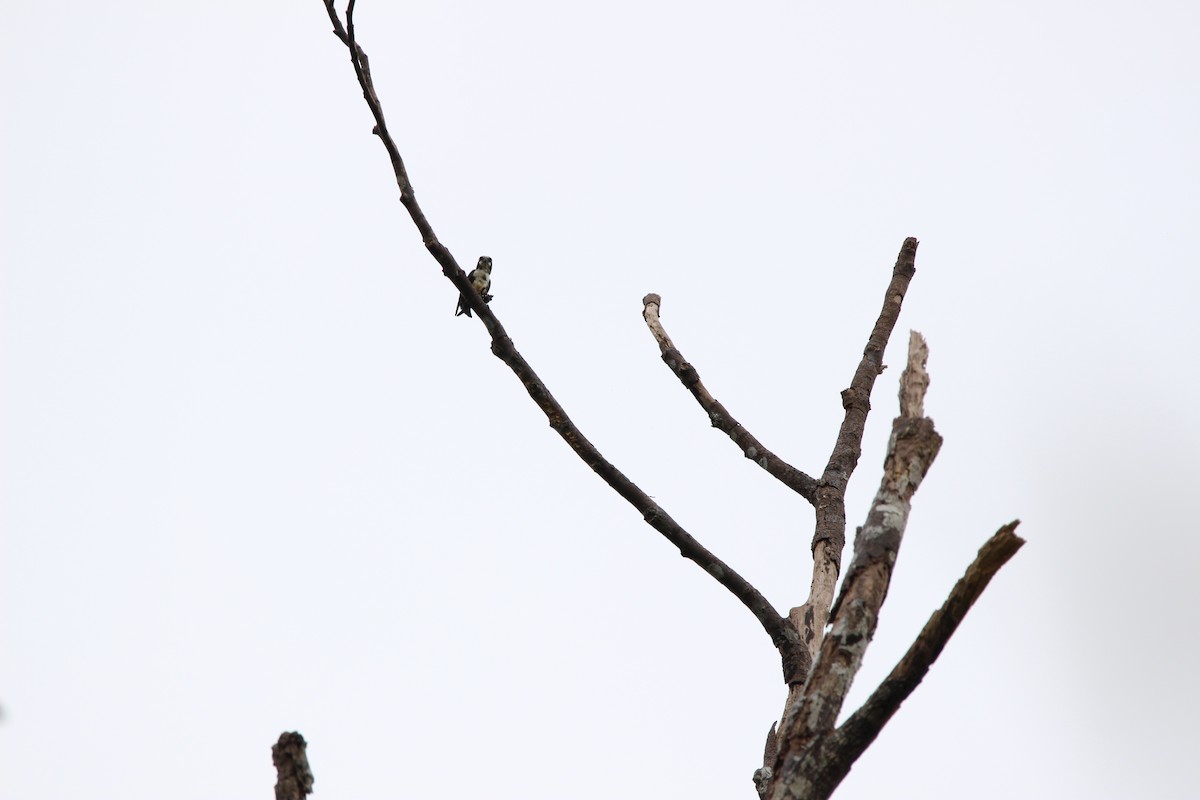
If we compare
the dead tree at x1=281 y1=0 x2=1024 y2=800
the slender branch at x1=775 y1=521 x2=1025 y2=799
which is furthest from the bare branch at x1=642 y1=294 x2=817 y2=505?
the slender branch at x1=775 y1=521 x2=1025 y2=799

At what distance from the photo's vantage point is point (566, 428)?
5.21 metres

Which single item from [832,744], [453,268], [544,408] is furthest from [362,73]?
A: [832,744]

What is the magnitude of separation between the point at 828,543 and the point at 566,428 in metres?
1.34

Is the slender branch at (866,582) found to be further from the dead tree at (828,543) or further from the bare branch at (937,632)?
the bare branch at (937,632)

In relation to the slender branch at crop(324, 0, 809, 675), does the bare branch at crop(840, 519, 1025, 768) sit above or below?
below

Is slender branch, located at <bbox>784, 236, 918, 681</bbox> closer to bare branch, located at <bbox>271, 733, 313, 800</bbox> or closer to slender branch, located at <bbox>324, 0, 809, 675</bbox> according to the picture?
slender branch, located at <bbox>324, 0, 809, 675</bbox>

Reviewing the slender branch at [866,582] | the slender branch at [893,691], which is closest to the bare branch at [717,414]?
the slender branch at [866,582]

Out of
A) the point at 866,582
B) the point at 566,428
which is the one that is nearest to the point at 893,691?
the point at 866,582

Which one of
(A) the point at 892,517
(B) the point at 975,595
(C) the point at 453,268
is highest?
(C) the point at 453,268

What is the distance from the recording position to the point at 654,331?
634 centimetres

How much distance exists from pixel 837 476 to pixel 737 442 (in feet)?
2.49

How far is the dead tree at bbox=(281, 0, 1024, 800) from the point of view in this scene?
9.78 ft

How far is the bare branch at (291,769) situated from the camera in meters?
2.45

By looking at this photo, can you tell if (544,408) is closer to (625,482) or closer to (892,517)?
(625,482)
